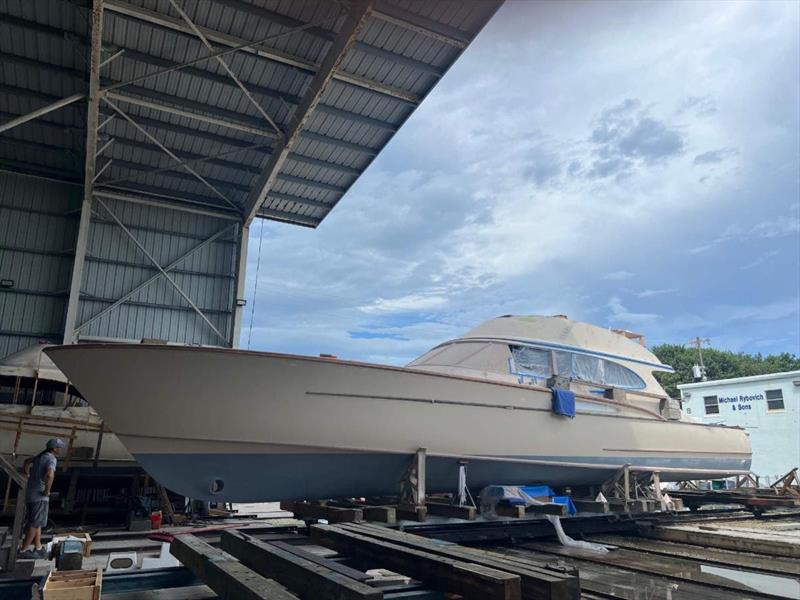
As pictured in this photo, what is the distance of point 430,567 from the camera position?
243cm

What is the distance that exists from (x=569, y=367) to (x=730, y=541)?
10.0 feet

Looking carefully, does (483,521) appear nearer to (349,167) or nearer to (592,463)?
(592,463)

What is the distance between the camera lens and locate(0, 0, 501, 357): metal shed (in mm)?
7355

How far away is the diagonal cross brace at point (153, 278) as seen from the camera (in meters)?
9.74

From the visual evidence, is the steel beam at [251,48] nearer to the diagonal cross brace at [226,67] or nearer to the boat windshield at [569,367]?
the diagonal cross brace at [226,67]

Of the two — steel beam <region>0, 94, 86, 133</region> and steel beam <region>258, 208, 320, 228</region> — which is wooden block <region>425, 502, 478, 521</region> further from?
steel beam <region>258, 208, 320, 228</region>

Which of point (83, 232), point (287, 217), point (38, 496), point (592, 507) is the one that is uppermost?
point (287, 217)

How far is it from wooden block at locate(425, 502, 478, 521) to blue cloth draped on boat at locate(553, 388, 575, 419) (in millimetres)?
2010

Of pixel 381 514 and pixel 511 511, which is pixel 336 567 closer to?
pixel 381 514

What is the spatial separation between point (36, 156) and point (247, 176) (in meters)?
3.70

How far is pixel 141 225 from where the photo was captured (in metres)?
10.7

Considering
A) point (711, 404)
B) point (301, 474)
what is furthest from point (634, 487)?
Result: point (711, 404)

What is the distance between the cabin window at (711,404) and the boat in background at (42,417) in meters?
18.5

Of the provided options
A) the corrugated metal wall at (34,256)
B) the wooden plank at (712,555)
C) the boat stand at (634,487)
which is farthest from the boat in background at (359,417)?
the corrugated metal wall at (34,256)
